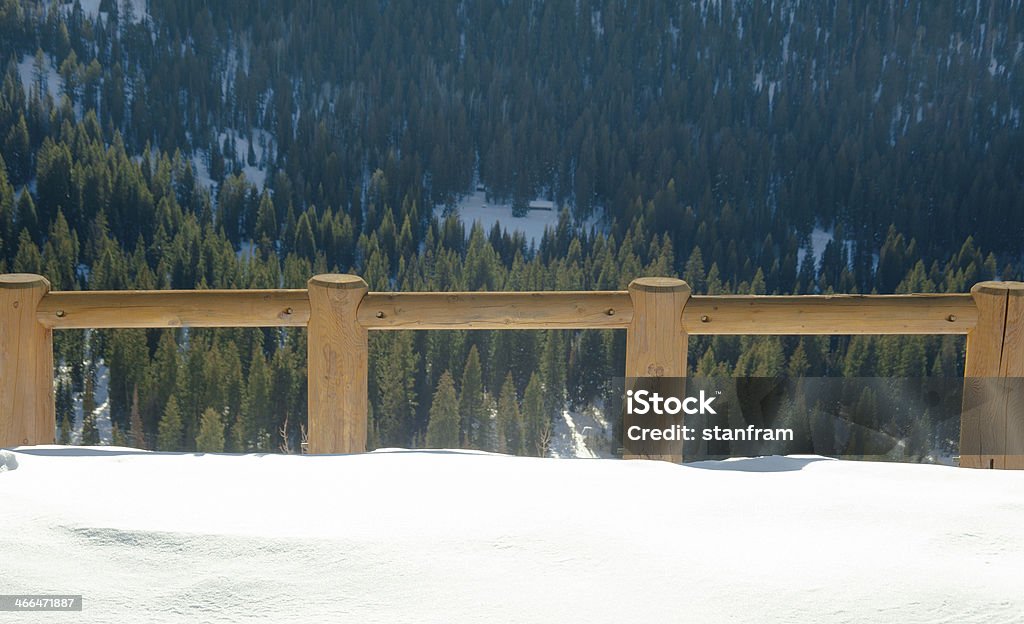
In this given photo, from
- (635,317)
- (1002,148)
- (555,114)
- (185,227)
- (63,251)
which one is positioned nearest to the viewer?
(635,317)

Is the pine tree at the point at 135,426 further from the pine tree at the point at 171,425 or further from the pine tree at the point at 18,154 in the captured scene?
the pine tree at the point at 18,154

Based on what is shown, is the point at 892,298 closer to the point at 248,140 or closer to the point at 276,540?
the point at 276,540

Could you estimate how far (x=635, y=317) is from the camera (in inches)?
226

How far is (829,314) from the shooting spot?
5.85 meters

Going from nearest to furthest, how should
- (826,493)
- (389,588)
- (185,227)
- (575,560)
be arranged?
(389,588)
(575,560)
(826,493)
(185,227)

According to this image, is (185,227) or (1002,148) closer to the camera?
(185,227)

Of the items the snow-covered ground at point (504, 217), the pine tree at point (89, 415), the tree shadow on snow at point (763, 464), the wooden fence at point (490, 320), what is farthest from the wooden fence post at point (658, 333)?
the snow-covered ground at point (504, 217)

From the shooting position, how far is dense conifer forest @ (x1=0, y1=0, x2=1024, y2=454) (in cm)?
6794

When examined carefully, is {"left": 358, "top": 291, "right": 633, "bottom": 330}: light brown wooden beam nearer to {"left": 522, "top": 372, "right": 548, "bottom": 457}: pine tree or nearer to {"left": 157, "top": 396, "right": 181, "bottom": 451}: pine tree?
{"left": 157, "top": 396, "right": 181, "bottom": 451}: pine tree

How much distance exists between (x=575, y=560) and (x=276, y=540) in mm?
1022

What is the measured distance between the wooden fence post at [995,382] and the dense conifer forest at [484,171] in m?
54.3

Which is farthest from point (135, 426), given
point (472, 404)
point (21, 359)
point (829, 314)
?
point (829, 314)

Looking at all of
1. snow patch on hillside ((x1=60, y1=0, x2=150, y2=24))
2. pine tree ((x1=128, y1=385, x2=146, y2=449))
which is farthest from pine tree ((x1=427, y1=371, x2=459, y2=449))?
snow patch on hillside ((x1=60, y1=0, x2=150, y2=24))

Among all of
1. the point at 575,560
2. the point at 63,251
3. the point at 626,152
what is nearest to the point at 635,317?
the point at 575,560
